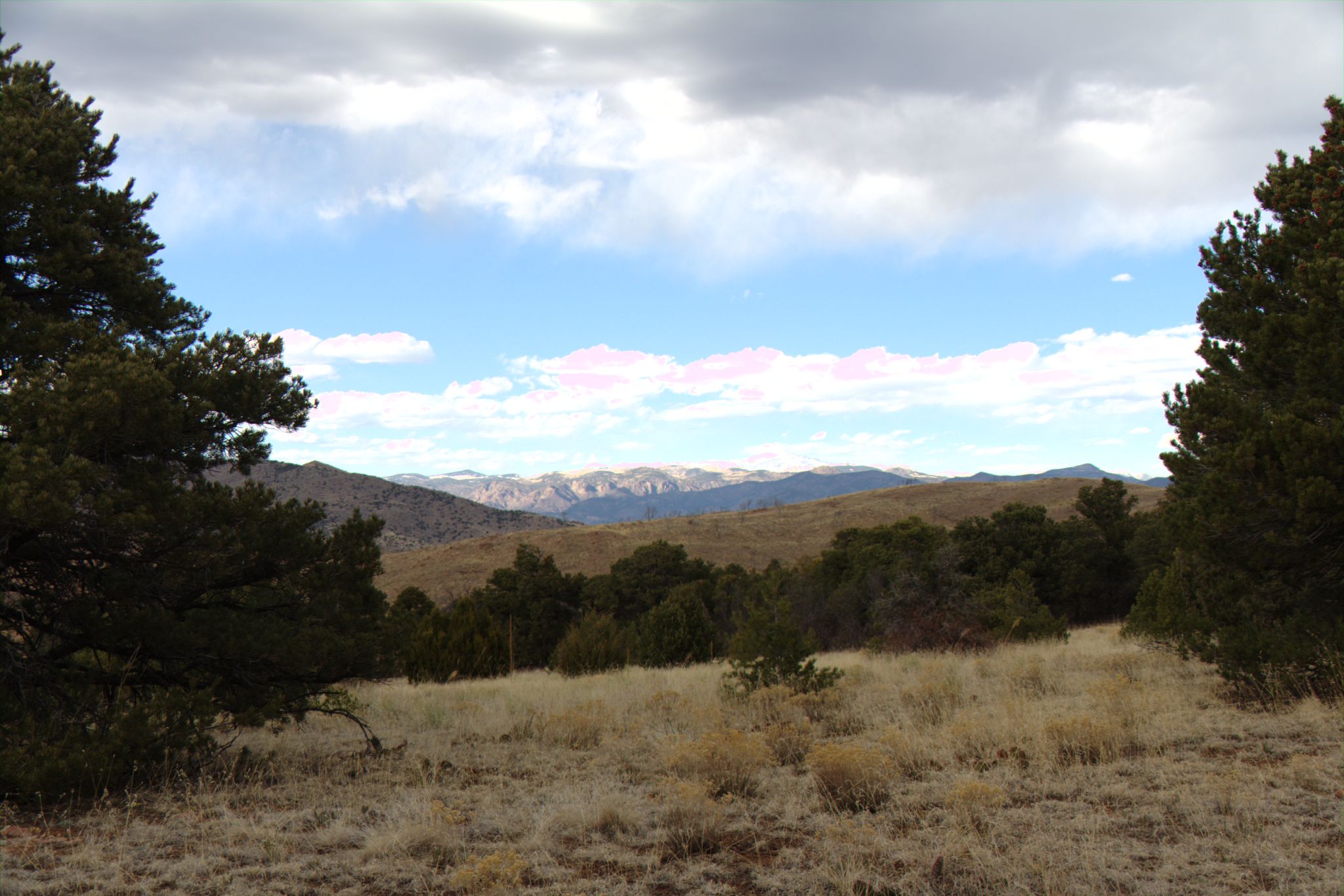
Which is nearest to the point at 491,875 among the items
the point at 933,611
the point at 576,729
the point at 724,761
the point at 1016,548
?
the point at 724,761

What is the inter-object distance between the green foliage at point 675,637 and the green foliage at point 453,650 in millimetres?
3843

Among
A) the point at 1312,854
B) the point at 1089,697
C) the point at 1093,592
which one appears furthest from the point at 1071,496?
the point at 1312,854

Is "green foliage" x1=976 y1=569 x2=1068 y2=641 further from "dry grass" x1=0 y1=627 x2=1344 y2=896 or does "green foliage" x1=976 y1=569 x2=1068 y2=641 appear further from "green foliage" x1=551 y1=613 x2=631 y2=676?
"green foliage" x1=551 y1=613 x2=631 y2=676

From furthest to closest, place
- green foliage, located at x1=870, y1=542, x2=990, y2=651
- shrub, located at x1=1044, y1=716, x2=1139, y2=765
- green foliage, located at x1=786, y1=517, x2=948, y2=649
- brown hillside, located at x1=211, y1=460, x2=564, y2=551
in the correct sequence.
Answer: brown hillside, located at x1=211, y1=460, x2=564, y2=551, green foliage, located at x1=786, y1=517, x2=948, y2=649, green foliage, located at x1=870, y1=542, x2=990, y2=651, shrub, located at x1=1044, y1=716, x2=1139, y2=765

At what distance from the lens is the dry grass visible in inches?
180

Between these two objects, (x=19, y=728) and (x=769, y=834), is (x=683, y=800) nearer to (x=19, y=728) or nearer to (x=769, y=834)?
(x=769, y=834)

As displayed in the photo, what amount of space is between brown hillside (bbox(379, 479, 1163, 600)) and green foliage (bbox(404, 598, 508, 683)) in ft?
105

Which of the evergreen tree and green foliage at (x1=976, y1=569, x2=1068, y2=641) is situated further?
green foliage at (x1=976, y1=569, x2=1068, y2=641)

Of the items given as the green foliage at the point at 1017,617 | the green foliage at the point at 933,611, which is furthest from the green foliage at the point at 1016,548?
the green foliage at the point at 1017,617

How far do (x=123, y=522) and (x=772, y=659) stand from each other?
25.3ft

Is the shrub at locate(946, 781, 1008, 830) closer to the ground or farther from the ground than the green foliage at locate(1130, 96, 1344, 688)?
closer to the ground

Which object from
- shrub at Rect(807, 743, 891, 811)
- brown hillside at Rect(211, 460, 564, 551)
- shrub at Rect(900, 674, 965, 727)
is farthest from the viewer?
brown hillside at Rect(211, 460, 564, 551)

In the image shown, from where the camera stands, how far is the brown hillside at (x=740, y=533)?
63250 millimetres

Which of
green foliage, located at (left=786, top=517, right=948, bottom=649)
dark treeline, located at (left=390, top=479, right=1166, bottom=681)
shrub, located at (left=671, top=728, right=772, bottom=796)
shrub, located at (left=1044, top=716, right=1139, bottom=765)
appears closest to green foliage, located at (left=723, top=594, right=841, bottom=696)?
shrub, located at (left=671, top=728, right=772, bottom=796)
